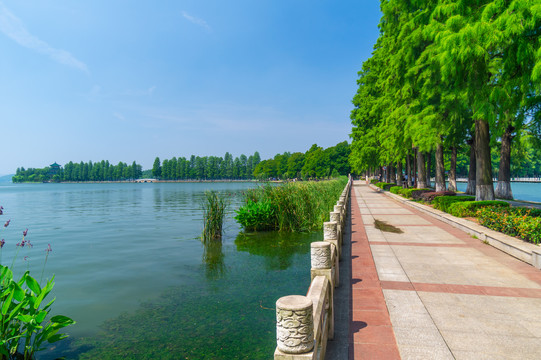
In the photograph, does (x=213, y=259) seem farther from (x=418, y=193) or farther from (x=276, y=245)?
(x=418, y=193)

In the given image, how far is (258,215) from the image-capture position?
15.1 m

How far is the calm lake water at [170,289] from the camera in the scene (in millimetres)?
5449

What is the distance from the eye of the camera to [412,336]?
416 centimetres

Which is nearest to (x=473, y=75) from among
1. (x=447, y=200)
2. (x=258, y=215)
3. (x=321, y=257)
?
(x=447, y=200)

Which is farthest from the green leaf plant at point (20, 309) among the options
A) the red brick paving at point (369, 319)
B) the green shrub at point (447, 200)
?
the green shrub at point (447, 200)

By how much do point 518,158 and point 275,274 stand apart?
31.6 metres

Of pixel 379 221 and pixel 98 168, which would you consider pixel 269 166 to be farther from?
pixel 379 221

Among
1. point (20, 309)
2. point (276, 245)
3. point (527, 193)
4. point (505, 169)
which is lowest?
point (527, 193)

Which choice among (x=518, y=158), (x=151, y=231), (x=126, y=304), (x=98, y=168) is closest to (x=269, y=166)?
(x=98, y=168)

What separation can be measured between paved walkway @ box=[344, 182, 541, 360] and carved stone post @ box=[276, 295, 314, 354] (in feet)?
5.07

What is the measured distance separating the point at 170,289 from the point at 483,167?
14092 millimetres

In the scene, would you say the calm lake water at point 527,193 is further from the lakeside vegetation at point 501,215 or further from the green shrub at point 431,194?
the lakeside vegetation at point 501,215

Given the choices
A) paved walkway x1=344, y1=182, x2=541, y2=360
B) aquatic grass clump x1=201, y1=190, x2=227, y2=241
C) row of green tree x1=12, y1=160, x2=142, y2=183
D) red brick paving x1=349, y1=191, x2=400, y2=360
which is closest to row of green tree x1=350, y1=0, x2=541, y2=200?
paved walkway x1=344, y1=182, x2=541, y2=360

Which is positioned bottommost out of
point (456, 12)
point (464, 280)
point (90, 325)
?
point (90, 325)
